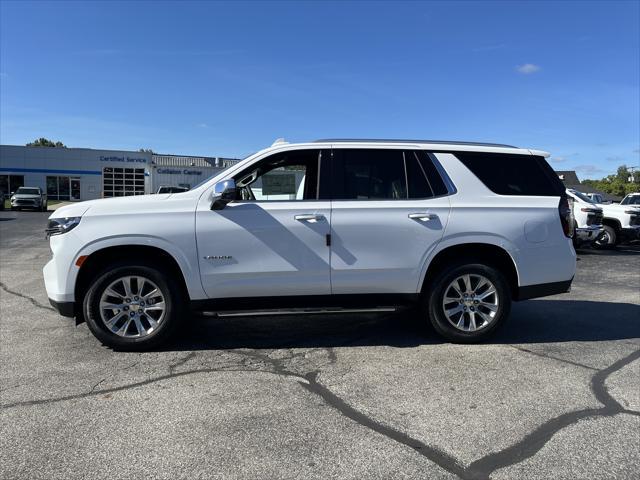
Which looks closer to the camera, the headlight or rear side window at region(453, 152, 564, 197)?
the headlight

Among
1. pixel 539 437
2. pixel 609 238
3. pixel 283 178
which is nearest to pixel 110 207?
pixel 283 178

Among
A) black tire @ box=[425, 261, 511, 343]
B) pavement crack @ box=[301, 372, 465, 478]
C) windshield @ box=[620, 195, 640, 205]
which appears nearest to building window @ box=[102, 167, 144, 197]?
windshield @ box=[620, 195, 640, 205]

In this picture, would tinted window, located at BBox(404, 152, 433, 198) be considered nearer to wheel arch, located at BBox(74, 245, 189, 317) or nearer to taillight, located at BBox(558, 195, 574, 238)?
taillight, located at BBox(558, 195, 574, 238)

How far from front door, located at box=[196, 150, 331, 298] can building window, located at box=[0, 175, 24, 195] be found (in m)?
45.3

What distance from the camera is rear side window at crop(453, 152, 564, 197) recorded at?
5309mm

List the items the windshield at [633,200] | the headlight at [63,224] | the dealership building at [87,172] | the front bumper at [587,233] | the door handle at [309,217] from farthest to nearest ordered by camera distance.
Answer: the dealership building at [87,172], the windshield at [633,200], the front bumper at [587,233], the door handle at [309,217], the headlight at [63,224]

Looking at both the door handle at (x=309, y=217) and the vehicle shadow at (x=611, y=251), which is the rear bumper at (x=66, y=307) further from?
the vehicle shadow at (x=611, y=251)

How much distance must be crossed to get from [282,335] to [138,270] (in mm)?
1676

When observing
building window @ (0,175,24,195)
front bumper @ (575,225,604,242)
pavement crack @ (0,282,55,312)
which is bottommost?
pavement crack @ (0,282,55,312)

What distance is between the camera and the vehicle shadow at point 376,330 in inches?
208

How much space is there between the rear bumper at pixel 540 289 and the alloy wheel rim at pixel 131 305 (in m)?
3.57

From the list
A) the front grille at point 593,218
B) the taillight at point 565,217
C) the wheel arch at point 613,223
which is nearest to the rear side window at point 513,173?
the taillight at point 565,217

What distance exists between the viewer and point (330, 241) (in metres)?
4.94

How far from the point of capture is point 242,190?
5.06m
